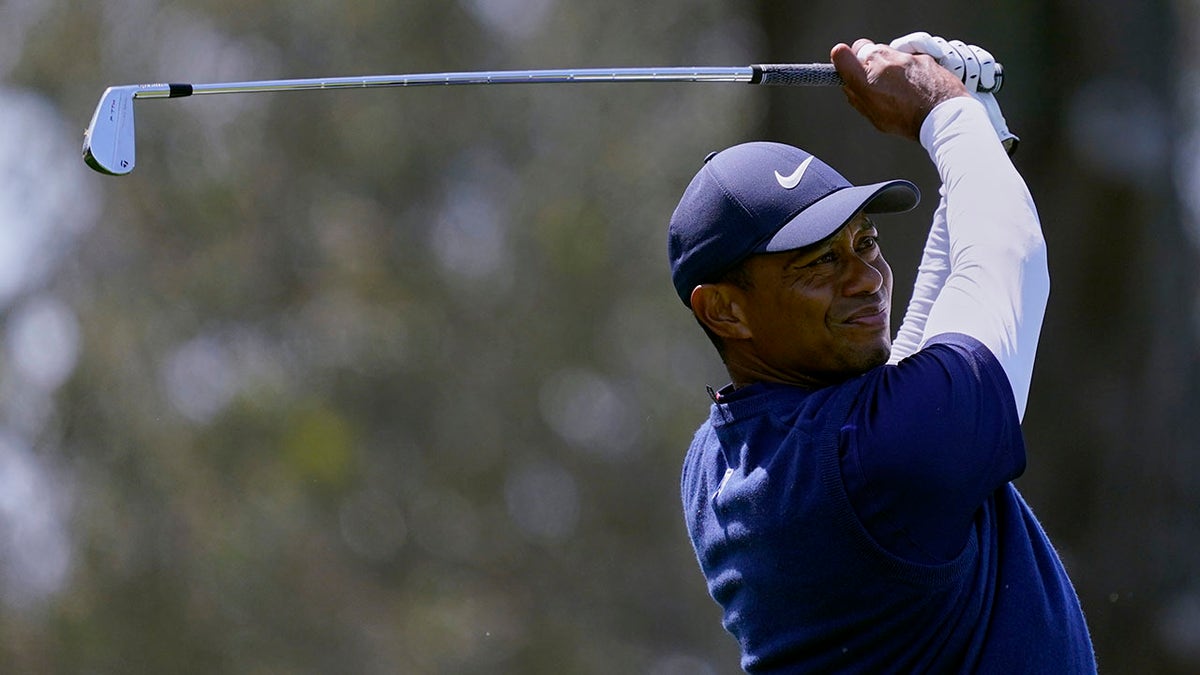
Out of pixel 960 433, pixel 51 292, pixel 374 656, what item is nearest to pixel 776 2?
pixel 960 433

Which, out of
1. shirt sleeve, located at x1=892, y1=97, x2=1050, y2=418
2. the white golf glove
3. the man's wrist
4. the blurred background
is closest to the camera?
shirt sleeve, located at x1=892, y1=97, x2=1050, y2=418

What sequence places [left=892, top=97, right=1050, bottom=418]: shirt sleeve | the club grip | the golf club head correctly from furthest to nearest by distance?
the golf club head, the club grip, [left=892, top=97, right=1050, bottom=418]: shirt sleeve

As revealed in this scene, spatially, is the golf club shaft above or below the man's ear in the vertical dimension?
above

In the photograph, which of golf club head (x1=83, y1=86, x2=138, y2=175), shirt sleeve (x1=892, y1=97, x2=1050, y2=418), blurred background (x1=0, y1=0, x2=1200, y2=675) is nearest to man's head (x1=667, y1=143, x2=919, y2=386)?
shirt sleeve (x1=892, y1=97, x2=1050, y2=418)

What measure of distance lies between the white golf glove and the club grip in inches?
8.8

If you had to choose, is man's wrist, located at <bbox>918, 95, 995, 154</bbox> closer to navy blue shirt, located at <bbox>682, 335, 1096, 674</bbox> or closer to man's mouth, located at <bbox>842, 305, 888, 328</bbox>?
→ man's mouth, located at <bbox>842, 305, 888, 328</bbox>

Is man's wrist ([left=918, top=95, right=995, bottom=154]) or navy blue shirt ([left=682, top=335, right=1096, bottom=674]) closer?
navy blue shirt ([left=682, top=335, right=1096, bottom=674])

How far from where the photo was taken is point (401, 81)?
3.95 m

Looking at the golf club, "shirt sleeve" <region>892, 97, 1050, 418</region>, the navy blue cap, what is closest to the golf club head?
the golf club

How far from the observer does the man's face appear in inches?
127

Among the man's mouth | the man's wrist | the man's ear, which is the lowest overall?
the man's mouth

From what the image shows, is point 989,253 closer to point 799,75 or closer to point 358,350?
point 799,75

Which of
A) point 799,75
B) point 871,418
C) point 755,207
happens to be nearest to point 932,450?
point 871,418

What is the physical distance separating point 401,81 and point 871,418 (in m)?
1.48
